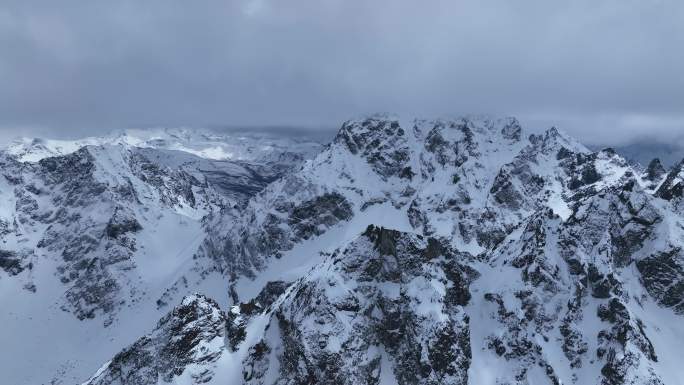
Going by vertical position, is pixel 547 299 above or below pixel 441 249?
below

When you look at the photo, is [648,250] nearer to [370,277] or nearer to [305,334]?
[370,277]

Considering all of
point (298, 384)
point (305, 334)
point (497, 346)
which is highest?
point (305, 334)

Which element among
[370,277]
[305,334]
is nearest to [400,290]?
[370,277]

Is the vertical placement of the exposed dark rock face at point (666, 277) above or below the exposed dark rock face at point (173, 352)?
below

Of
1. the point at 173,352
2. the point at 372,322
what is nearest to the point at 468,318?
the point at 372,322

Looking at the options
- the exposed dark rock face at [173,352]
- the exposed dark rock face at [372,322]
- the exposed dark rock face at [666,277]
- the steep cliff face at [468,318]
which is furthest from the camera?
the exposed dark rock face at [666,277]

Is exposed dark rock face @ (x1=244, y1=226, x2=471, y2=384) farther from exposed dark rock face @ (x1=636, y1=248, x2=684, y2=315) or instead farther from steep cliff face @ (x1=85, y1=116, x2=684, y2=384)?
exposed dark rock face @ (x1=636, y1=248, x2=684, y2=315)

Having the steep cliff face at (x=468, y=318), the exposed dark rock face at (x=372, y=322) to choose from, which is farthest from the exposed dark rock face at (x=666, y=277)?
the exposed dark rock face at (x=372, y=322)

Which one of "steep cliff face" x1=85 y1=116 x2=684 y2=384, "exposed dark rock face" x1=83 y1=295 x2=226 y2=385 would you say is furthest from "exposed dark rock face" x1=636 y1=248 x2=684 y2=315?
"exposed dark rock face" x1=83 y1=295 x2=226 y2=385

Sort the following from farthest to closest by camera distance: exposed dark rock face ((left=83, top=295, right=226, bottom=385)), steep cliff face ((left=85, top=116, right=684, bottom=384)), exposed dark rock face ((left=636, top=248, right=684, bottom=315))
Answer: exposed dark rock face ((left=636, top=248, right=684, bottom=315))
exposed dark rock face ((left=83, top=295, right=226, bottom=385))
steep cliff face ((left=85, top=116, right=684, bottom=384))

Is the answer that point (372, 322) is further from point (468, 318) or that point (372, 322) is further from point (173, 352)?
point (173, 352)

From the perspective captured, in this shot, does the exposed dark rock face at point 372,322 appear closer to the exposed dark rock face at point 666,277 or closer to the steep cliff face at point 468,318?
the steep cliff face at point 468,318
